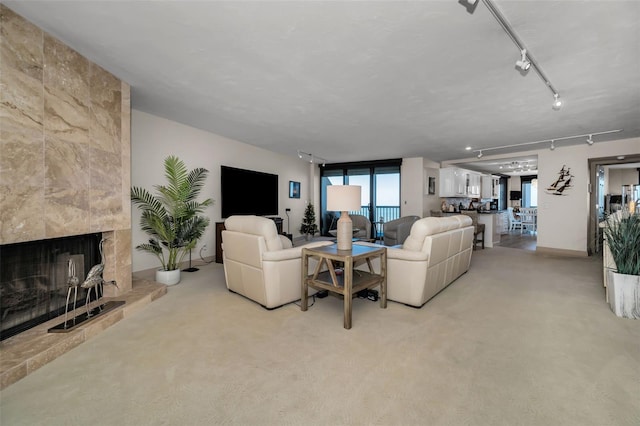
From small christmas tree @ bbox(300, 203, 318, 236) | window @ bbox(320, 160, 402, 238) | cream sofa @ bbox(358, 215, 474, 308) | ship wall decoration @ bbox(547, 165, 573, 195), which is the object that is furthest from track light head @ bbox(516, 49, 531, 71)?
small christmas tree @ bbox(300, 203, 318, 236)

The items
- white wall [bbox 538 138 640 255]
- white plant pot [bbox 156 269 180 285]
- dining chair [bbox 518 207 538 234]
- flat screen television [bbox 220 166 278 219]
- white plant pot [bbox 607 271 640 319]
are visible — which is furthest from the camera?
dining chair [bbox 518 207 538 234]

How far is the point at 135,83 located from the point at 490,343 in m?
4.34

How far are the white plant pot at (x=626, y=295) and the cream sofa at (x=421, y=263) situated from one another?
153 cm

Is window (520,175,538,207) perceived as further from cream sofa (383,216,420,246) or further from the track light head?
the track light head

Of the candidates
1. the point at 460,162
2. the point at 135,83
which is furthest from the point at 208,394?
the point at 460,162

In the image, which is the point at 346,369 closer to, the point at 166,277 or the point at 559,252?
the point at 166,277

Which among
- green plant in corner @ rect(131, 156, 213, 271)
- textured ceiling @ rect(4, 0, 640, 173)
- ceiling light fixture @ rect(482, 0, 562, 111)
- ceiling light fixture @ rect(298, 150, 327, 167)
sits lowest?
green plant in corner @ rect(131, 156, 213, 271)

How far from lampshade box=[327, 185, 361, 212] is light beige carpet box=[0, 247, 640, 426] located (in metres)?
1.09

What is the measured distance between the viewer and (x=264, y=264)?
2758mm

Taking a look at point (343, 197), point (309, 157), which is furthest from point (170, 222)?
point (309, 157)

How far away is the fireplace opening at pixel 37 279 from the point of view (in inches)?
81.4

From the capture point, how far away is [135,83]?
9.89 ft

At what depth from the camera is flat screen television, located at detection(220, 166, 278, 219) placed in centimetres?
534

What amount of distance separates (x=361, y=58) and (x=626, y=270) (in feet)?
11.0
